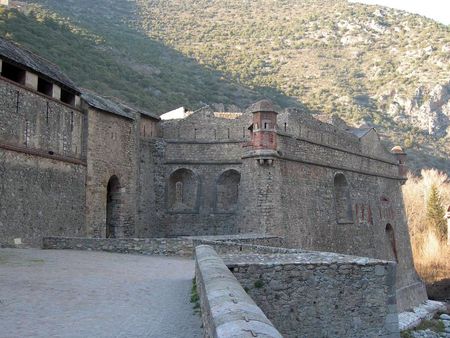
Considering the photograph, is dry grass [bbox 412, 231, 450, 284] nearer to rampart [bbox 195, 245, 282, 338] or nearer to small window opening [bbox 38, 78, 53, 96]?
small window opening [bbox 38, 78, 53, 96]

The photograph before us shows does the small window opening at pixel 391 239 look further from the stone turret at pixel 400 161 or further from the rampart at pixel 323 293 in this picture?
the rampart at pixel 323 293

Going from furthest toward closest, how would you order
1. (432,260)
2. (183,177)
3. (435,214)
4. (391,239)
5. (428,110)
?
(428,110), (435,214), (432,260), (391,239), (183,177)

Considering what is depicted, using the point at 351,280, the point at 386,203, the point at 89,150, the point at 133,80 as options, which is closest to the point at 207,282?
the point at 351,280

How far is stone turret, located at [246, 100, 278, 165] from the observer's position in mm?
21656

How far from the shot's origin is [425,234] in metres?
44.9

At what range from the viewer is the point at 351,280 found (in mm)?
9711

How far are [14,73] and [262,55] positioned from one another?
7107 centimetres

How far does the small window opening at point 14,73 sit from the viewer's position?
1925 cm

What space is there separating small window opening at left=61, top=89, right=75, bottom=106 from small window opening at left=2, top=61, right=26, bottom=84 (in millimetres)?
3256

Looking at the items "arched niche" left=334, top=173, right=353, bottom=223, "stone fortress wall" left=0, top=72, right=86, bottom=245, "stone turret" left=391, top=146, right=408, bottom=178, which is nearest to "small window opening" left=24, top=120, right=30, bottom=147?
"stone fortress wall" left=0, top=72, right=86, bottom=245

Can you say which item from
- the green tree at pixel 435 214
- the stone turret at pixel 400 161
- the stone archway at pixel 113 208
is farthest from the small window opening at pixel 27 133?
the green tree at pixel 435 214

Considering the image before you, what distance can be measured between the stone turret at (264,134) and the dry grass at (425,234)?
23548 millimetres

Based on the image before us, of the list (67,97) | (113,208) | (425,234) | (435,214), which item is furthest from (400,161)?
(67,97)

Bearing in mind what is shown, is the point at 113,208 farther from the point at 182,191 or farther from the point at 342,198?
the point at 342,198
